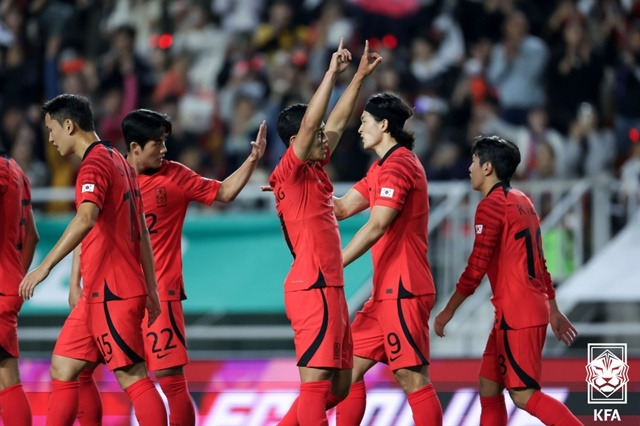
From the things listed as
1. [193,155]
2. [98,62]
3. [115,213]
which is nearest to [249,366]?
[115,213]

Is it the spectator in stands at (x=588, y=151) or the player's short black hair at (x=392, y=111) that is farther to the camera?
the spectator in stands at (x=588, y=151)

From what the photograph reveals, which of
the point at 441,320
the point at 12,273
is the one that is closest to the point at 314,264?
the point at 441,320

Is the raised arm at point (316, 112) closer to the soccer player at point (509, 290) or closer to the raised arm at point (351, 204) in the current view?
the raised arm at point (351, 204)

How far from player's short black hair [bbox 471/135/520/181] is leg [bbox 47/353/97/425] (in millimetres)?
2636

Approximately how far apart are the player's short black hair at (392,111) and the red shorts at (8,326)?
93.6 inches

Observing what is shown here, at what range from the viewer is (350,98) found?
7.14 m

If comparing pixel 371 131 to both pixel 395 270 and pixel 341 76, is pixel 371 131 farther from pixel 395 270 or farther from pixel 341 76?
pixel 341 76

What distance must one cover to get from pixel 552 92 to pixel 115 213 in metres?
7.19

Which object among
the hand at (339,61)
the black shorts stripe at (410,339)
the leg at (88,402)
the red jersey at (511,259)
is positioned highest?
the hand at (339,61)

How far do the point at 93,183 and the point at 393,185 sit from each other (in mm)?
1686

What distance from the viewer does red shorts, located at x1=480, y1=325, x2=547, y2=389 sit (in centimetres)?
743

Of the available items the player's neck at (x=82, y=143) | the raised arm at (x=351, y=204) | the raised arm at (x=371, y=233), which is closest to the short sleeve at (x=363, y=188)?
the raised arm at (x=351, y=204)

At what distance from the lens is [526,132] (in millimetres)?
12500

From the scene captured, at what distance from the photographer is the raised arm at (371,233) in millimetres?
7242
